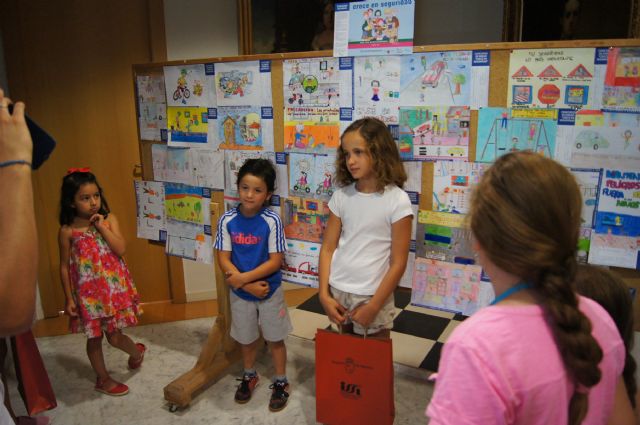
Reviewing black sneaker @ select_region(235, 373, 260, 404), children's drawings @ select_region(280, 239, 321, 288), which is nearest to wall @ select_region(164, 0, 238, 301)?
children's drawings @ select_region(280, 239, 321, 288)

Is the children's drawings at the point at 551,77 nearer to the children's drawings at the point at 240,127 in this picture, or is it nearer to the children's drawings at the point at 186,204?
the children's drawings at the point at 240,127

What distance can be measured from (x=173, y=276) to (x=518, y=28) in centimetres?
271

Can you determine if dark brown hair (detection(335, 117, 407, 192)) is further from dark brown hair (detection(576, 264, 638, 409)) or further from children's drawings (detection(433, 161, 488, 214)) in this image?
dark brown hair (detection(576, 264, 638, 409))

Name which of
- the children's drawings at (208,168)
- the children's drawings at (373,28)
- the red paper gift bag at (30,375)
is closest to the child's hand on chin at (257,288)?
the children's drawings at (208,168)

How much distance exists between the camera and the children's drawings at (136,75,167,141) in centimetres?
249

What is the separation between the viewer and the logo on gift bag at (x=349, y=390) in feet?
6.12

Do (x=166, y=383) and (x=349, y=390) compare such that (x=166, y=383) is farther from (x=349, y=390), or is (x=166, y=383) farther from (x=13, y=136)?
(x=13, y=136)

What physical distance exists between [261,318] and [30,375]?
3.25 feet

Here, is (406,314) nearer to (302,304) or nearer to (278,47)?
(302,304)

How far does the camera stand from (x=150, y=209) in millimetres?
2648

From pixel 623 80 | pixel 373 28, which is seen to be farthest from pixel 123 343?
pixel 623 80

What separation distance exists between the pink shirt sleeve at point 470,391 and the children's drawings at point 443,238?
1.14 meters

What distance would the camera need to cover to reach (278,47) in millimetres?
3184

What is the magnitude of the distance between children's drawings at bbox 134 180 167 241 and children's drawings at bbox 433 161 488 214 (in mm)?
1477
